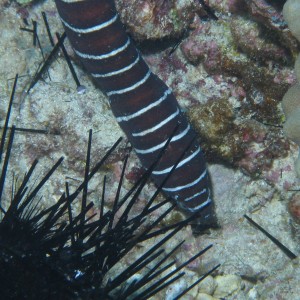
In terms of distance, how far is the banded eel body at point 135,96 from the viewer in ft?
17.4

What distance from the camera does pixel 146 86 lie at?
18.4 feet

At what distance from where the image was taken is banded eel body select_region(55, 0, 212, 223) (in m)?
5.32

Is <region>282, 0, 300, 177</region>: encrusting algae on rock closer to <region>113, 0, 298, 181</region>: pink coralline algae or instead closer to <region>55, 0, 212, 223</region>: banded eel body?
<region>113, 0, 298, 181</region>: pink coralline algae

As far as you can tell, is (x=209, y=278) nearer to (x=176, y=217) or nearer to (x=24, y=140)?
(x=176, y=217)

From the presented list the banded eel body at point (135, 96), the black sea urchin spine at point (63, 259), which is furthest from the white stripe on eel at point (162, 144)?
the black sea urchin spine at point (63, 259)

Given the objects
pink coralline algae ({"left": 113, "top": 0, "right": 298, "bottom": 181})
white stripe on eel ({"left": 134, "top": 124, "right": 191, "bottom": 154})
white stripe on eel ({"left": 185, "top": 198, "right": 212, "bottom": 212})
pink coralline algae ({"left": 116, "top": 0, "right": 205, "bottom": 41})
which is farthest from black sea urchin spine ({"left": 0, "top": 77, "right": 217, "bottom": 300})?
pink coralline algae ({"left": 116, "top": 0, "right": 205, "bottom": 41})

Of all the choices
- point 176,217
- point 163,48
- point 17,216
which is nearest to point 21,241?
point 17,216

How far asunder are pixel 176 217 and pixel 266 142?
1.90m

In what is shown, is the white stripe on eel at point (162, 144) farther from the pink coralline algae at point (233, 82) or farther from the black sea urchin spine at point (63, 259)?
the black sea urchin spine at point (63, 259)

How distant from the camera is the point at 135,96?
5.60 m

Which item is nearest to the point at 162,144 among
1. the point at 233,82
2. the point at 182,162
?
the point at 182,162

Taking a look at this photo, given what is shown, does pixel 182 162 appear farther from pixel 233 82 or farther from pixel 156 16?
pixel 156 16

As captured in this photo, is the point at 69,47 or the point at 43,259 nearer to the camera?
the point at 43,259

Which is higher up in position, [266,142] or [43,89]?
[43,89]
